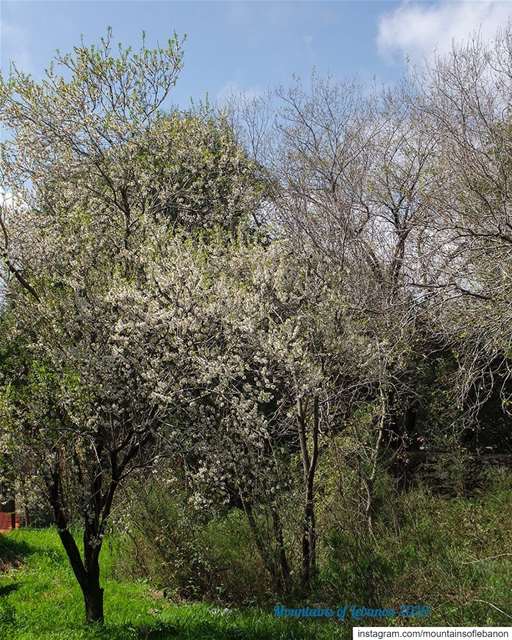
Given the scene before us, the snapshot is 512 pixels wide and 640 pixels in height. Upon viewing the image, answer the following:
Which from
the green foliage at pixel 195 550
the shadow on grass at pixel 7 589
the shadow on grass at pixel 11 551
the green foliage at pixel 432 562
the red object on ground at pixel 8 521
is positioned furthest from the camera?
the red object on ground at pixel 8 521

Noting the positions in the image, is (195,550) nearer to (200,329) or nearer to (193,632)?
(193,632)

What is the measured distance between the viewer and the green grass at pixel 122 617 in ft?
17.7

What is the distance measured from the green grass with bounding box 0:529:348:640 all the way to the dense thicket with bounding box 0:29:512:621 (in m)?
0.46

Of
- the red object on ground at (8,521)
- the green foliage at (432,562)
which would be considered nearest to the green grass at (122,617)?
the green foliage at (432,562)

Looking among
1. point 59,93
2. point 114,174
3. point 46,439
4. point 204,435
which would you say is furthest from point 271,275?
point 59,93

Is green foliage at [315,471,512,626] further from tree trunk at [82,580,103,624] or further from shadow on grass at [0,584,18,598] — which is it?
shadow on grass at [0,584,18,598]

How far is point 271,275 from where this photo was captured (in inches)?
270

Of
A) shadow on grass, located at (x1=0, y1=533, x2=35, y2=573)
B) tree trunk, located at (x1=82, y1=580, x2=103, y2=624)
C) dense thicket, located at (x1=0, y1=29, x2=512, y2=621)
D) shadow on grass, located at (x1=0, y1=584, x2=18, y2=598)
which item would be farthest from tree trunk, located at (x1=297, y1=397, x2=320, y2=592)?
shadow on grass, located at (x1=0, y1=533, x2=35, y2=573)

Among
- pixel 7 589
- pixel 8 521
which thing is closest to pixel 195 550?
pixel 7 589

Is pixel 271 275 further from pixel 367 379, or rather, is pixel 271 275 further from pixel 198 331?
pixel 367 379

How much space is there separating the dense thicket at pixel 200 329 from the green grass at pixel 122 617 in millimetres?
465

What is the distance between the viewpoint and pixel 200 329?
6.04 meters

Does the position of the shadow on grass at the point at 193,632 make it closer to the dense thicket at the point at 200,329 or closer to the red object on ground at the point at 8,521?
the dense thicket at the point at 200,329

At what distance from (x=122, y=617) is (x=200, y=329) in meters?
3.27
